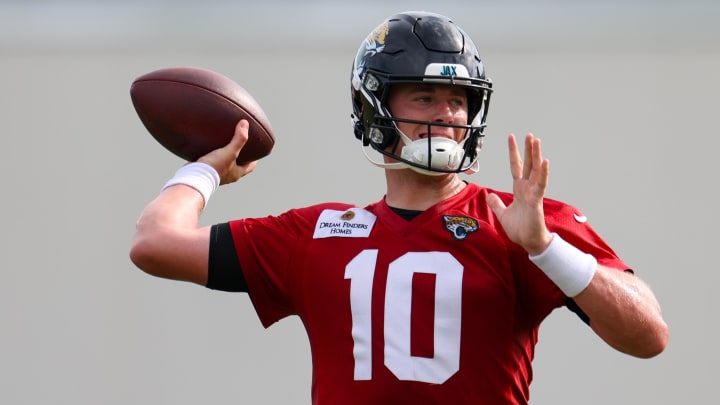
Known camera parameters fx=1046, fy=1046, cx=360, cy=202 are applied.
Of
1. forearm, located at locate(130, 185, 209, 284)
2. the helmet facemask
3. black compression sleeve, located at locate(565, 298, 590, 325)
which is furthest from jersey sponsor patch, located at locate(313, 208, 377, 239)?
black compression sleeve, located at locate(565, 298, 590, 325)

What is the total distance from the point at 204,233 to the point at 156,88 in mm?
399

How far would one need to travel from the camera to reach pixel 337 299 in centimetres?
227

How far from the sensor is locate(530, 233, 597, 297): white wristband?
1982 mm

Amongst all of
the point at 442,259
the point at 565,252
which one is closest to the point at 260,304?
the point at 442,259

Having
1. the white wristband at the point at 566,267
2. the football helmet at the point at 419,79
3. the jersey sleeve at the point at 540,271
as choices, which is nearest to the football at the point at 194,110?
the football helmet at the point at 419,79

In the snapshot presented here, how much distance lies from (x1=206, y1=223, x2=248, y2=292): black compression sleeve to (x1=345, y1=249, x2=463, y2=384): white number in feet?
0.92

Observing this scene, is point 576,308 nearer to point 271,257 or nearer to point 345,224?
point 345,224

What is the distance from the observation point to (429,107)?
236 cm

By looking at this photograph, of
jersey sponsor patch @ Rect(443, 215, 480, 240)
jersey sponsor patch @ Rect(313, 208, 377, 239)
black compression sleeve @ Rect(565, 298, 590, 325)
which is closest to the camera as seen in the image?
black compression sleeve @ Rect(565, 298, 590, 325)

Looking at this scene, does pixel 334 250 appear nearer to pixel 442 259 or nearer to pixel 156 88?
pixel 442 259

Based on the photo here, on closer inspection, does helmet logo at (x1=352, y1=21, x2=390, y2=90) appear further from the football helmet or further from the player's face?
the player's face

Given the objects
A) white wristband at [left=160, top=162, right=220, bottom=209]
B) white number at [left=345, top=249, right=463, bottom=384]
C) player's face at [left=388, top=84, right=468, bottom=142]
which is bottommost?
white number at [left=345, top=249, right=463, bottom=384]

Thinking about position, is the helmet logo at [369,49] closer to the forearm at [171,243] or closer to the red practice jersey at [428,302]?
the red practice jersey at [428,302]

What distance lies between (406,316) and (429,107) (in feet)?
1.61
